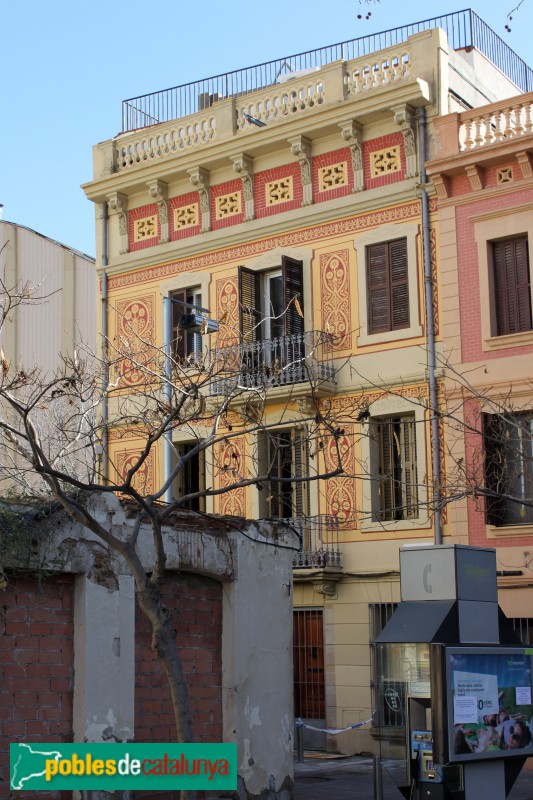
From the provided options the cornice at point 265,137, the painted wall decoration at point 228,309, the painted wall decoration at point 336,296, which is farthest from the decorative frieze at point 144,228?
the painted wall decoration at point 336,296

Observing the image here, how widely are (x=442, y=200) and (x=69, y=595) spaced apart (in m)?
11.9

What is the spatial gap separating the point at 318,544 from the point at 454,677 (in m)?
10.0

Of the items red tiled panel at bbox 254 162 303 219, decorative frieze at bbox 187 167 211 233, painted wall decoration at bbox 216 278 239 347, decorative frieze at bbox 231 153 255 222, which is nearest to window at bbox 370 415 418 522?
painted wall decoration at bbox 216 278 239 347

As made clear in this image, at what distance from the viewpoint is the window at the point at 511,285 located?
20.7 meters

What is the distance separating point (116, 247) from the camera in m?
26.1

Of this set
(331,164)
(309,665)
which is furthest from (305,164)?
(309,665)

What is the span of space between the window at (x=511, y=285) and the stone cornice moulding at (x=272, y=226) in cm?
197

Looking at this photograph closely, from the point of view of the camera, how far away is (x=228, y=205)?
80.3 ft

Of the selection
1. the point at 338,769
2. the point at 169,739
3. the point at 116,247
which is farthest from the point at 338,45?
the point at 169,739

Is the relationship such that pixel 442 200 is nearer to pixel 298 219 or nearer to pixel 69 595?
pixel 298 219

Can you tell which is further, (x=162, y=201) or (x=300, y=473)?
(x=162, y=201)

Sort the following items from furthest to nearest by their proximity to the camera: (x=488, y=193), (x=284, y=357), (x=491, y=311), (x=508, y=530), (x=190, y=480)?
(x=190, y=480)
(x=284, y=357)
(x=488, y=193)
(x=491, y=311)
(x=508, y=530)

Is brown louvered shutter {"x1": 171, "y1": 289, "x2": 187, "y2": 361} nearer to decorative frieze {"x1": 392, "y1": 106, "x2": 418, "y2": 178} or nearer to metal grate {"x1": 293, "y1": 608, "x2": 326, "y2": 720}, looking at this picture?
decorative frieze {"x1": 392, "y1": 106, "x2": 418, "y2": 178}

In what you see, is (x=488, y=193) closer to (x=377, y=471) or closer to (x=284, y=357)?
(x=284, y=357)
